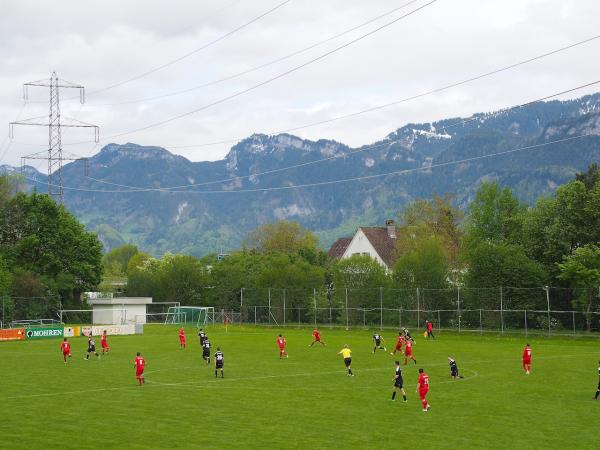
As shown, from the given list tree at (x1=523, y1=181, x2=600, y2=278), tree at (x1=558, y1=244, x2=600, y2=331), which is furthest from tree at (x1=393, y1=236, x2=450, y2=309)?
tree at (x1=558, y1=244, x2=600, y2=331)

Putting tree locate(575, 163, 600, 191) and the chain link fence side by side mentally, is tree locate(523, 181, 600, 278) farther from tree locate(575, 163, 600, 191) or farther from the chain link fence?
tree locate(575, 163, 600, 191)

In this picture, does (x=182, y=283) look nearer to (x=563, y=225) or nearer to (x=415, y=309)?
(x=415, y=309)

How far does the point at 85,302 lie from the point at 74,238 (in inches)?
376

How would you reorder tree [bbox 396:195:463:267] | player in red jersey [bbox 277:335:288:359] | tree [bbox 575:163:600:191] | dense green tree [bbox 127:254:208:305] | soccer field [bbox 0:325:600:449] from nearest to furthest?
soccer field [bbox 0:325:600:449], player in red jersey [bbox 277:335:288:359], tree [bbox 575:163:600:191], dense green tree [bbox 127:254:208:305], tree [bbox 396:195:463:267]

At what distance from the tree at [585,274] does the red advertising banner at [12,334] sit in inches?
2034

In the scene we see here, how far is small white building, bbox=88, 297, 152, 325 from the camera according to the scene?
3969 inches

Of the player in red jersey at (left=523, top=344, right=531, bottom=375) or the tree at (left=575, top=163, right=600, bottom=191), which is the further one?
the tree at (left=575, top=163, right=600, bottom=191)

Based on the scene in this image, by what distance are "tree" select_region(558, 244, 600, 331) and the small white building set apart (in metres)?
54.0

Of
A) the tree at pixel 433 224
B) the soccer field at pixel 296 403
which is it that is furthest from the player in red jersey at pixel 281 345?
the tree at pixel 433 224

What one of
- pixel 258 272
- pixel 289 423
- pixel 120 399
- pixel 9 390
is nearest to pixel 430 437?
pixel 289 423

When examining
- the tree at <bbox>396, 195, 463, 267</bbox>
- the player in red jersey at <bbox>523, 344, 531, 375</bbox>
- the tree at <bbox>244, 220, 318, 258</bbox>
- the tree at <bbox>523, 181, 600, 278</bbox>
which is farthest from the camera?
the tree at <bbox>244, 220, 318, 258</bbox>

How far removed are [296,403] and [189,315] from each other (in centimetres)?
7113

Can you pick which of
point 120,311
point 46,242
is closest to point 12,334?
point 120,311

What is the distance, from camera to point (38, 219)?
10319 cm
